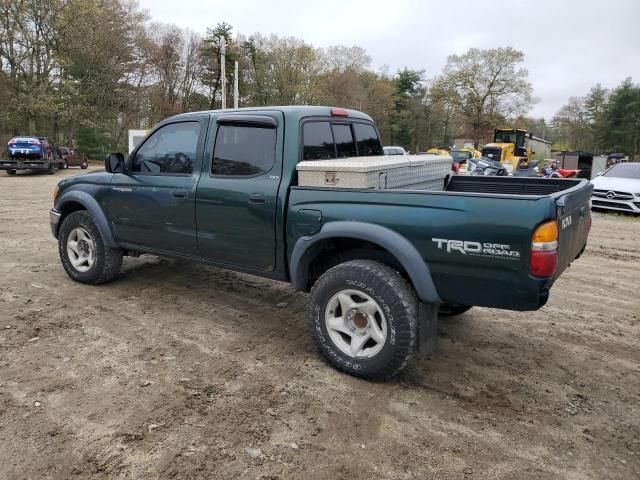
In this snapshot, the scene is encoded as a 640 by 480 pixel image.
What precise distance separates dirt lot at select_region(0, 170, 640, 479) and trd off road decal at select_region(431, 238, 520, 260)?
1018mm

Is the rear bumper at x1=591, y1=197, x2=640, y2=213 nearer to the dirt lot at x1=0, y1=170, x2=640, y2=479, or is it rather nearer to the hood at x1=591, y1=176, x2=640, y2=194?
the hood at x1=591, y1=176, x2=640, y2=194

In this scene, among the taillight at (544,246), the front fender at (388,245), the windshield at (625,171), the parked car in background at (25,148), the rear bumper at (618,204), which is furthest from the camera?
the parked car in background at (25,148)

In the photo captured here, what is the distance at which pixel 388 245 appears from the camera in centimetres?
315

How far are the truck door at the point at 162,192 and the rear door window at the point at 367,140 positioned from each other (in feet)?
4.82

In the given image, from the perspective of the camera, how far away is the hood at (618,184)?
39.0 ft

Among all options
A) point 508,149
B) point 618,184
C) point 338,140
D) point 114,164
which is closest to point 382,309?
point 338,140

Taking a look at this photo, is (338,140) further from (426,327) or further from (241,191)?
(426,327)

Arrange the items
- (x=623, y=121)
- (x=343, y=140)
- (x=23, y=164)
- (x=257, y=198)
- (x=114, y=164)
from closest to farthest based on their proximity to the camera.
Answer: (x=257, y=198) < (x=343, y=140) < (x=114, y=164) < (x=23, y=164) < (x=623, y=121)

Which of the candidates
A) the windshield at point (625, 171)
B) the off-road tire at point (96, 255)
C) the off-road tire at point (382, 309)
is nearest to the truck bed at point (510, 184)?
the off-road tire at point (382, 309)

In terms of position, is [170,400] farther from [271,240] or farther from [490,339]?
[490,339]

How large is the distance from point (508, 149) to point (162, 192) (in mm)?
28174

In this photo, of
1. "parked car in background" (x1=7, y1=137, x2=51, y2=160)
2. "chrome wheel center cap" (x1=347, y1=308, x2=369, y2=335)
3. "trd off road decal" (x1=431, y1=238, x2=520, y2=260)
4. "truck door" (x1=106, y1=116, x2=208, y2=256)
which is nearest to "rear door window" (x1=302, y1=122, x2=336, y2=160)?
"truck door" (x1=106, y1=116, x2=208, y2=256)

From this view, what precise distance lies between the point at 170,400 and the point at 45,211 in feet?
31.3

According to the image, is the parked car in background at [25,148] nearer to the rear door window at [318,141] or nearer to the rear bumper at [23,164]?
the rear bumper at [23,164]
